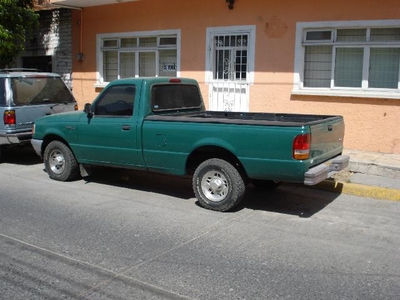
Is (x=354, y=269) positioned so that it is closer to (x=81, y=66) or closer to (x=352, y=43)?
(x=352, y=43)

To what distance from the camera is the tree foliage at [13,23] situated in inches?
492

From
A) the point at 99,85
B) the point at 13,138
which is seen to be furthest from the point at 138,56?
the point at 13,138

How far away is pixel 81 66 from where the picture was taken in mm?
14859

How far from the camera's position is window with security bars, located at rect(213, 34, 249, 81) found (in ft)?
37.4

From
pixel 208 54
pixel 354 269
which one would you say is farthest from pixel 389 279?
pixel 208 54

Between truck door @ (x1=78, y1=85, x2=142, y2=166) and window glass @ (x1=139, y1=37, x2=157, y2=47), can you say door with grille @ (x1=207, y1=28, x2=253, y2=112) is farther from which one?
truck door @ (x1=78, y1=85, x2=142, y2=166)

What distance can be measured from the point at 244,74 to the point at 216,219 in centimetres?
601

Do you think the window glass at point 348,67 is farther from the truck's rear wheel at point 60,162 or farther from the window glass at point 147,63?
the truck's rear wheel at point 60,162

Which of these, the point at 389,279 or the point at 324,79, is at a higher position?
the point at 324,79

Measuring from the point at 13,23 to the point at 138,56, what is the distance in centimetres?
350

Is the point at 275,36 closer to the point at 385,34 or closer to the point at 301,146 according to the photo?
the point at 385,34

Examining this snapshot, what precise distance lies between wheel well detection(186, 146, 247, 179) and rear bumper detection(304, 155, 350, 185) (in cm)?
93

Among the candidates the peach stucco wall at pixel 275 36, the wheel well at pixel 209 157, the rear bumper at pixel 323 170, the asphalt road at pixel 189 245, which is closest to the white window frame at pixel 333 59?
the peach stucco wall at pixel 275 36

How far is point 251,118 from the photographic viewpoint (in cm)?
752
